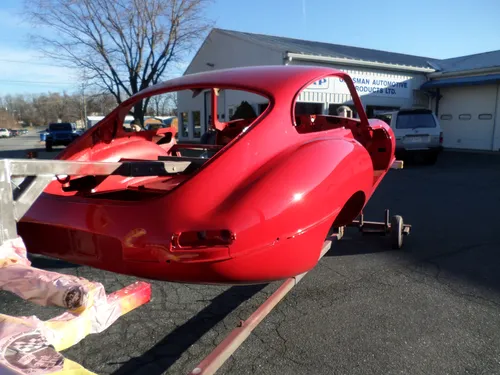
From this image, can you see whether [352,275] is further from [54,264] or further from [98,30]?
[98,30]

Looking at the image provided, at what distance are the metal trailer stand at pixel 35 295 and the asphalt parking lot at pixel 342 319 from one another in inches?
35.7

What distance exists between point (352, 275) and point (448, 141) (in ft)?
62.7

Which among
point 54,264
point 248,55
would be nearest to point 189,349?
point 54,264

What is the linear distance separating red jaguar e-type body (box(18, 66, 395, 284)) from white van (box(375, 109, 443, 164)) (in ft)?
33.1

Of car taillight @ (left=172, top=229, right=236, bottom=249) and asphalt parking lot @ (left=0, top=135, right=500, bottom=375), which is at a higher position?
car taillight @ (left=172, top=229, right=236, bottom=249)

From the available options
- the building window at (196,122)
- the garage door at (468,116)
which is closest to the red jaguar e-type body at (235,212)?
the garage door at (468,116)

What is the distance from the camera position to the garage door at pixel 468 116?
1862cm

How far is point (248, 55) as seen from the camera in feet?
64.4

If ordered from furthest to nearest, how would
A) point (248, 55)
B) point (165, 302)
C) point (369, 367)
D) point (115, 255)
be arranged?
point (248, 55), point (165, 302), point (369, 367), point (115, 255)

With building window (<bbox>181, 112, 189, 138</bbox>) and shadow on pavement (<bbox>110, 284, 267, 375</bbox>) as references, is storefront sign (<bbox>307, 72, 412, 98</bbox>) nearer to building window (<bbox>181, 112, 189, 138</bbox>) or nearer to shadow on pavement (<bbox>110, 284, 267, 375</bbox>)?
building window (<bbox>181, 112, 189, 138</bbox>)

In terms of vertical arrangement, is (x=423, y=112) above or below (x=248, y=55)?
below

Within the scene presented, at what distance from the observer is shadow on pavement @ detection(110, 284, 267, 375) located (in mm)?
2545

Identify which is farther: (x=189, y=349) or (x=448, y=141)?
(x=448, y=141)

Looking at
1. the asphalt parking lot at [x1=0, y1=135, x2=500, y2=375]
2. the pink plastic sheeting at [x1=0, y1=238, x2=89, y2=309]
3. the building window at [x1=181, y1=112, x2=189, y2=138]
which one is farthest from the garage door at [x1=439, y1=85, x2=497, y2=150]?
the pink plastic sheeting at [x1=0, y1=238, x2=89, y2=309]
